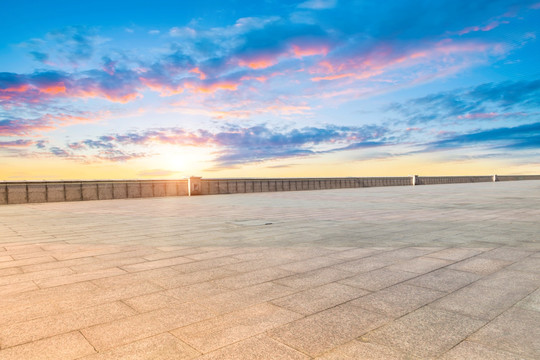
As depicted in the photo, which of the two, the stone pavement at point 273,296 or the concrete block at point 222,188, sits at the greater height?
the concrete block at point 222,188

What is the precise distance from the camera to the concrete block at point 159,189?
987 inches

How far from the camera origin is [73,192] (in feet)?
70.9

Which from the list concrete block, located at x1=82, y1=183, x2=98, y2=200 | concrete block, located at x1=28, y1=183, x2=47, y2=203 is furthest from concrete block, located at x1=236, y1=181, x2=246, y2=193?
concrete block, located at x1=28, y1=183, x2=47, y2=203

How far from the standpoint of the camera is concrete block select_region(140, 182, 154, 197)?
2433 cm

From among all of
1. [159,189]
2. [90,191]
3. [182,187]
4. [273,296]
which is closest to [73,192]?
[90,191]

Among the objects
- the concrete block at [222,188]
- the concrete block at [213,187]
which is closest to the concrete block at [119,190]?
the concrete block at [213,187]

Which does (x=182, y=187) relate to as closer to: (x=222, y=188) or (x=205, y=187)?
(x=205, y=187)

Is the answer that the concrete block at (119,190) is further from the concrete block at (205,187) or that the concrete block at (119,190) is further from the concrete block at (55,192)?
the concrete block at (205,187)

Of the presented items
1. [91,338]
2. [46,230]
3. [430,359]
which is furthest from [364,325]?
[46,230]

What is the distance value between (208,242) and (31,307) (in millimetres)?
3879

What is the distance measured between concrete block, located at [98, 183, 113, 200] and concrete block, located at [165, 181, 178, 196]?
382 centimetres

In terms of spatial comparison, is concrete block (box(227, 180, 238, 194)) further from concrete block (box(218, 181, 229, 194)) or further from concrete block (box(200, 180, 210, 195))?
concrete block (box(200, 180, 210, 195))

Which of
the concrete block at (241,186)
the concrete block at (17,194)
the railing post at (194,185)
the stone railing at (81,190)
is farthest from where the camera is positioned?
the concrete block at (241,186)

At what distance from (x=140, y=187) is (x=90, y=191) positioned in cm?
310
